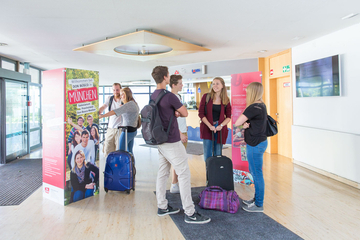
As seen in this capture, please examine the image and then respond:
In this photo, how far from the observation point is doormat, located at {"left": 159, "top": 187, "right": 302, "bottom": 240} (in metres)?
2.21

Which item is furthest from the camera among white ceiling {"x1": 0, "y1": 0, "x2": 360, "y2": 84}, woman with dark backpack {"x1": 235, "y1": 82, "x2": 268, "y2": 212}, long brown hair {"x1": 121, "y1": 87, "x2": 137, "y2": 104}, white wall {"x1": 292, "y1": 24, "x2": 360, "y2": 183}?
white wall {"x1": 292, "y1": 24, "x2": 360, "y2": 183}

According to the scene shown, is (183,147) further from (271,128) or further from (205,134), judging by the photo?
(271,128)

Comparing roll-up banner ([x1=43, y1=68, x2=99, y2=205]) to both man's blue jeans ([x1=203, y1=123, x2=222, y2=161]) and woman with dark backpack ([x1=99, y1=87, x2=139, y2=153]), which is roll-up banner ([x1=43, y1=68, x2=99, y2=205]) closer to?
woman with dark backpack ([x1=99, y1=87, x2=139, y2=153])

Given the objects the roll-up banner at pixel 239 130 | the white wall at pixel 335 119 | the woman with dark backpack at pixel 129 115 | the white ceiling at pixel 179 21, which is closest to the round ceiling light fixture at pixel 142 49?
the white ceiling at pixel 179 21

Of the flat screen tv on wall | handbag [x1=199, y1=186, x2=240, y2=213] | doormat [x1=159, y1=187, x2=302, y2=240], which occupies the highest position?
the flat screen tv on wall

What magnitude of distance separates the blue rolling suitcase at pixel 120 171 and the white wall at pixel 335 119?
3504 mm

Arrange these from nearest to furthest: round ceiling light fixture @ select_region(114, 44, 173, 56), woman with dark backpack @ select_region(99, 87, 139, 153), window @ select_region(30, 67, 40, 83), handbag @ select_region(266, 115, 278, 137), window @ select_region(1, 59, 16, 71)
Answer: handbag @ select_region(266, 115, 278, 137), woman with dark backpack @ select_region(99, 87, 139, 153), round ceiling light fixture @ select_region(114, 44, 173, 56), window @ select_region(1, 59, 16, 71), window @ select_region(30, 67, 40, 83)

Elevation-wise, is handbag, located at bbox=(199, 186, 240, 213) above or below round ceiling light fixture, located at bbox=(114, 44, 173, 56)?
below

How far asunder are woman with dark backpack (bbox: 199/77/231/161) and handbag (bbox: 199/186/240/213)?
0.60 metres

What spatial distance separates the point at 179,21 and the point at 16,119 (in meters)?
5.15

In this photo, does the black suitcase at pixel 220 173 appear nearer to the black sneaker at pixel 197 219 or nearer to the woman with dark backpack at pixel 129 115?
the black sneaker at pixel 197 219

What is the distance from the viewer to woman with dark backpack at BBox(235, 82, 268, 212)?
102 inches

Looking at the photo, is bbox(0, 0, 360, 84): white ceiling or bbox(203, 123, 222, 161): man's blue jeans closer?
bbox(0, 0, 360, 84): white ceiling

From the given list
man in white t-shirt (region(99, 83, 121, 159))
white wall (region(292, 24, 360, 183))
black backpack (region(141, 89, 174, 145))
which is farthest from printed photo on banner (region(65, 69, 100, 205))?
white wall (region(292, 24, 360, 183))
